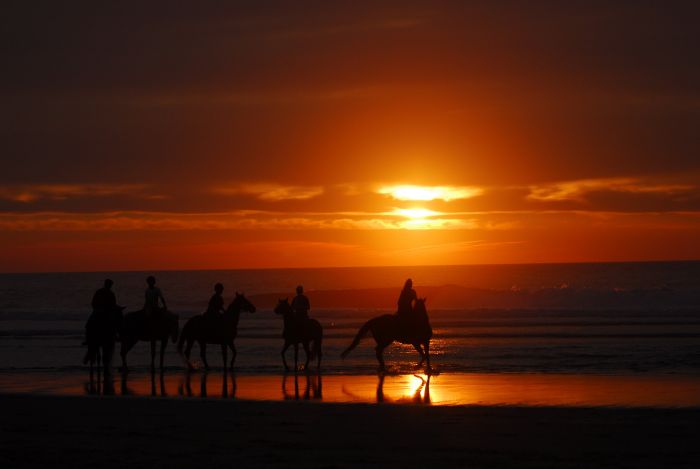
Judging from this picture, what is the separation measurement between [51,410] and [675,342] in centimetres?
2192

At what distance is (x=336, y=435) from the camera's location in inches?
519

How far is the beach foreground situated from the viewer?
11484mm

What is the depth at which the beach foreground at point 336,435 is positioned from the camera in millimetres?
11484

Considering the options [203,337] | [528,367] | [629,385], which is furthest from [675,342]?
[203,337]

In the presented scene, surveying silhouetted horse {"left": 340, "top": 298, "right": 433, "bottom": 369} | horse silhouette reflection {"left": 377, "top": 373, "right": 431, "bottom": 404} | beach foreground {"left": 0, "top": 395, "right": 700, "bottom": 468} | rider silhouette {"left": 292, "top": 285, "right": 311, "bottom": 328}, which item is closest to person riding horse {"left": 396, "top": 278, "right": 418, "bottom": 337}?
silhouetted horse {"left": 340, "top": 298, "right": 433, "bottom": 369}

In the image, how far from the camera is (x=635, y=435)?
1286cm

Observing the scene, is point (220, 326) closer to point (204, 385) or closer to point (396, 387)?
point (204, 385)

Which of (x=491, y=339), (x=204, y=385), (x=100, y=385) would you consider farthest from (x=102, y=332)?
(x=491, y=339)

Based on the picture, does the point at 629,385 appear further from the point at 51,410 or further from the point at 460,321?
the point at 460,321

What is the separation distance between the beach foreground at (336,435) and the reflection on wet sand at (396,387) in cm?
130

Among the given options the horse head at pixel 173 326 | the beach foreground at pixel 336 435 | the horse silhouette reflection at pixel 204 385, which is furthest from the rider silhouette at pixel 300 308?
the beach foreground at pixel 336 435

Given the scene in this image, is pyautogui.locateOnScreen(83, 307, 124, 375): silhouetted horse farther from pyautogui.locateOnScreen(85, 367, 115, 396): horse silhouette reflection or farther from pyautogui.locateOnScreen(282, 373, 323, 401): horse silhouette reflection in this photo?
pyautogui.locateOnScreen(282, 373, 323, 401): horse silhouette reflection

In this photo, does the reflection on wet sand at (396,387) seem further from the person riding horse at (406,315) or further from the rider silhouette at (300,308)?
the person riding horse at (406,315)

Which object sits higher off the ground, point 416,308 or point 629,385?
point 416,308
